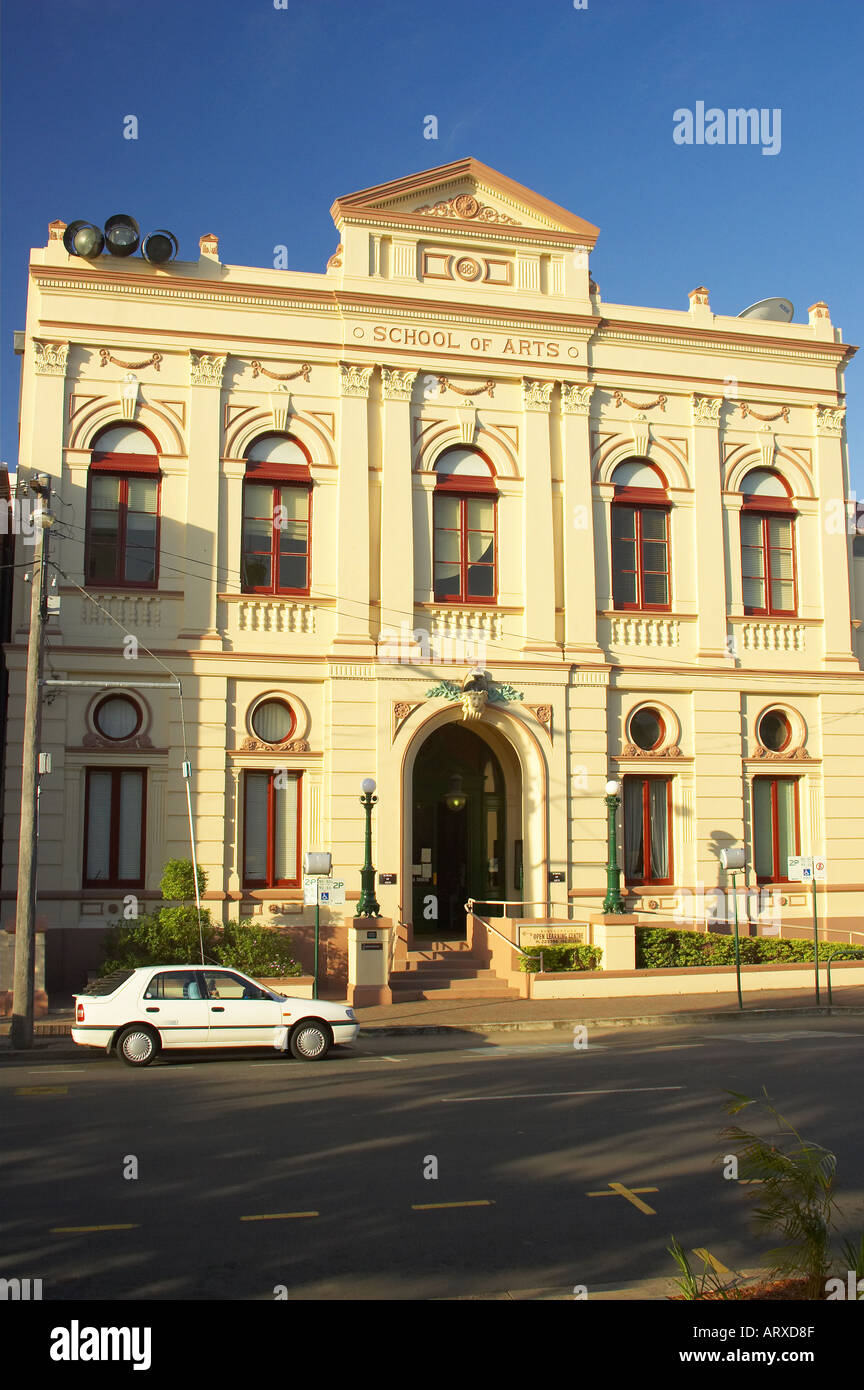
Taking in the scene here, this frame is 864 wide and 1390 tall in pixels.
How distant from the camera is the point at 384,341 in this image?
26984 mm

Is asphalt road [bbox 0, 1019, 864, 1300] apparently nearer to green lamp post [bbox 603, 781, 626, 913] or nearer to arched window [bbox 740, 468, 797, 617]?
green lamp post [bbox 603, 781, 626, 913]

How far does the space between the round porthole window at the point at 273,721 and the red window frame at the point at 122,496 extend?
10.9ft

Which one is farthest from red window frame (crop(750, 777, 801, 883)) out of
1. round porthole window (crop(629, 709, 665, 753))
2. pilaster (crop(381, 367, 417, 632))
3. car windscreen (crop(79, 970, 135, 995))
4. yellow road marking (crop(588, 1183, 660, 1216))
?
yellow road marking (crop(588, 1183, 660, 1216))

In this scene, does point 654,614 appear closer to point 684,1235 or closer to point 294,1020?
point 294,1020

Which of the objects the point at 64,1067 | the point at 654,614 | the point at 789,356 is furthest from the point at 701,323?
the point at 64,1067

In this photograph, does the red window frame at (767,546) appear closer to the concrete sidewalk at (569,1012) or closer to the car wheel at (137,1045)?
the concrete sidewalk at (569,1012)

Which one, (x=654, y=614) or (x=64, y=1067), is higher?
(x=654, y=614)

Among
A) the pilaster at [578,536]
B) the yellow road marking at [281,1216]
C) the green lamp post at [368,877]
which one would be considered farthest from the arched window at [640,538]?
the yellow road marking at [281,1216]

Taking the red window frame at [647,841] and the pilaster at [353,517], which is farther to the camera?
the red window frame at [647,841]

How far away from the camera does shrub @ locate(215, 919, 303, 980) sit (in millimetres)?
23359

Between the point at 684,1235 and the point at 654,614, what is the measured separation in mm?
20669

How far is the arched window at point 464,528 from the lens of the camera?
27062mm

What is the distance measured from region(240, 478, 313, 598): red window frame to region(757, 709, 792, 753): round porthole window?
11.1m
